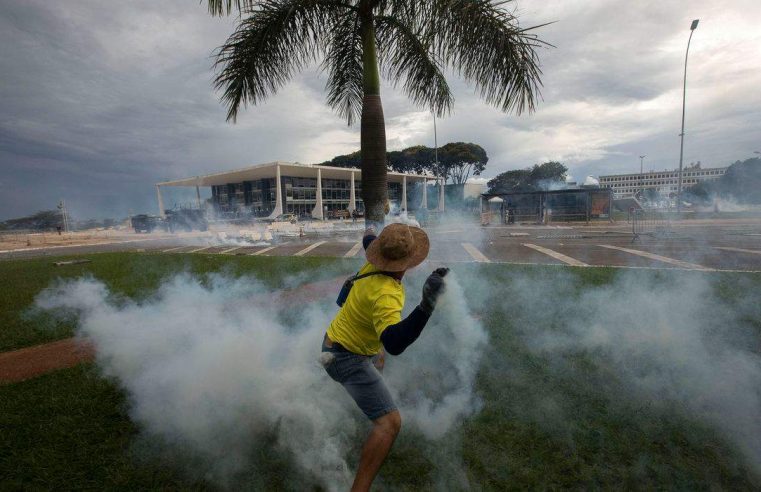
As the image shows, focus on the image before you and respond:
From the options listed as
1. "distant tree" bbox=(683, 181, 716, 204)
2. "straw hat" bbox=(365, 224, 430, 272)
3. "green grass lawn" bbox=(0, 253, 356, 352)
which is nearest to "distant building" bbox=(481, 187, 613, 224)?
"green grass lawn" bbox=(0, 253, 356, 352)

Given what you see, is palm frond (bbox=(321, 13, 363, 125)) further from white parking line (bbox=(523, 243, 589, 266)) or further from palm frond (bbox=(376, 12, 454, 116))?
white parking line (bbox=(523, 243, 589, 266))

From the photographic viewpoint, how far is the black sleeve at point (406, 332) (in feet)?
5.49

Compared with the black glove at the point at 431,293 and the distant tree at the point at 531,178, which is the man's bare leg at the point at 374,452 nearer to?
the black glove at the point at 431,293

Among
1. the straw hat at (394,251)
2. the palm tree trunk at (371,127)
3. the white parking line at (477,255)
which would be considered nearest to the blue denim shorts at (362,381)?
the straw hat at (394,251)

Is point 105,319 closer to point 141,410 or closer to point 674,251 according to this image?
point 141,410

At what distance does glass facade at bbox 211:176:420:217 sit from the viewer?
48125 millimetres

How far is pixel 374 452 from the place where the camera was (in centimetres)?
188

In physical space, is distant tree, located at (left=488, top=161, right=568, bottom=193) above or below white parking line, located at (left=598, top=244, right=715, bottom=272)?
above

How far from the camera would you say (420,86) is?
18.0 ft

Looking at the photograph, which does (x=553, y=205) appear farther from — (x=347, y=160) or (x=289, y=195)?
(x=347, y=160)

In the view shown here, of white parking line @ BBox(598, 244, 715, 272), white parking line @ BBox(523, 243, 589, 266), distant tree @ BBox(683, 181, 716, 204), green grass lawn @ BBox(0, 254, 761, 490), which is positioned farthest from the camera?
distant tree @ BBox(683, 181, 716, 204)

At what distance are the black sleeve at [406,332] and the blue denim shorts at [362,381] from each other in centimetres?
42

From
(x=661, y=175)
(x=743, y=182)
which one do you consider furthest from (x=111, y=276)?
(x=661, y=175)

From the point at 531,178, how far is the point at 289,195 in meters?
38.0
